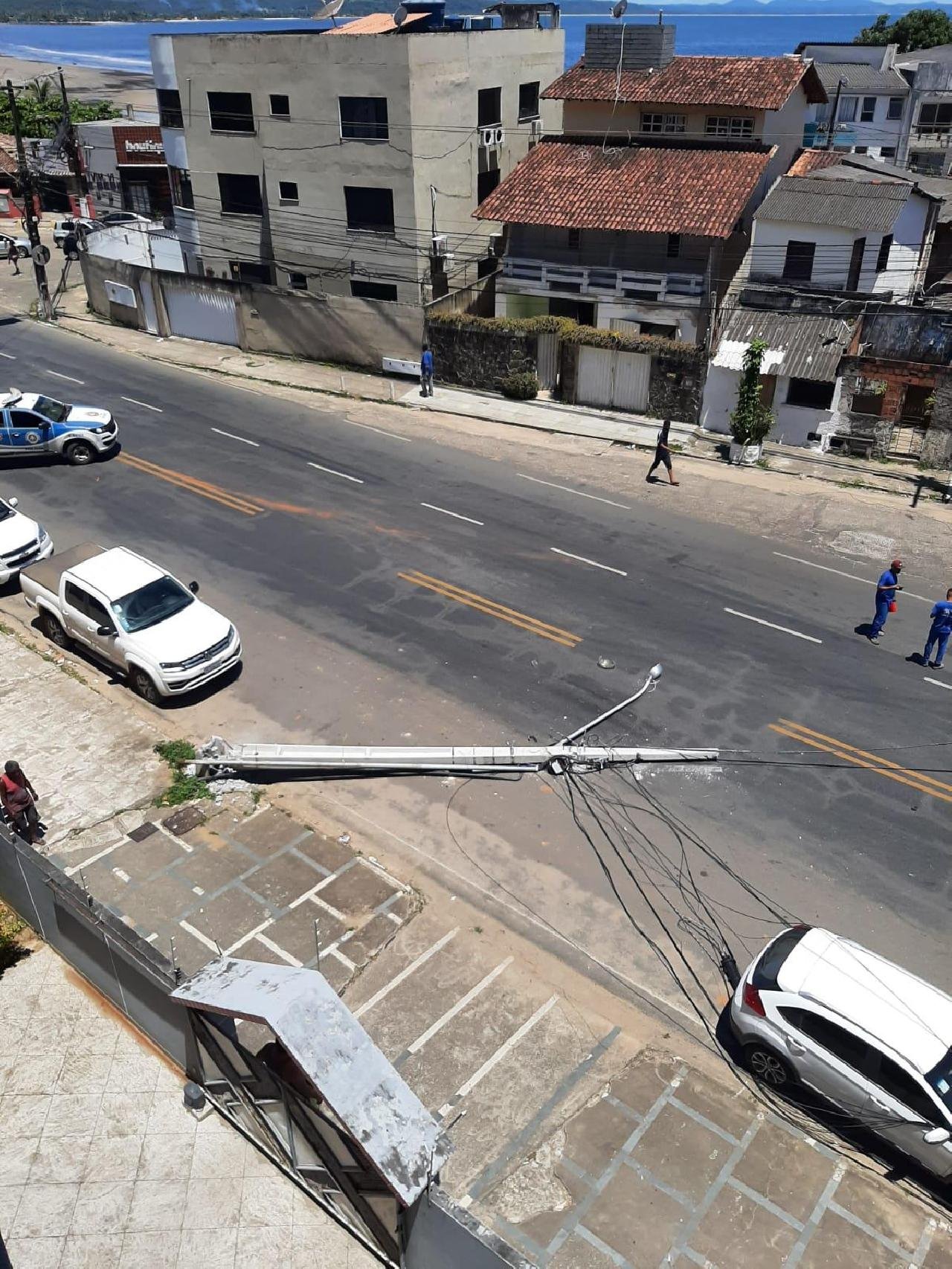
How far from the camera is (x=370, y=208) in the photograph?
37.5 m

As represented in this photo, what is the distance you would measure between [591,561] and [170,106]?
103 feet

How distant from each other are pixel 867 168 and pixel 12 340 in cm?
3262

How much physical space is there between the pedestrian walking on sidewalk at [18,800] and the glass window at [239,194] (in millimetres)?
33326

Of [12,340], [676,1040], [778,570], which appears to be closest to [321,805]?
[676,1040]

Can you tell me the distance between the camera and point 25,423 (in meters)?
25.6

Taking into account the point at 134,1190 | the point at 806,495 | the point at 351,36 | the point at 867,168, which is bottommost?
the point at 806,495

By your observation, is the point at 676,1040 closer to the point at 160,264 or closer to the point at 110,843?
the point at 110,843

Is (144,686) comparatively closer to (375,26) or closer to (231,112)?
(231,112)

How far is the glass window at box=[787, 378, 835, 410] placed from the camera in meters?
28.6

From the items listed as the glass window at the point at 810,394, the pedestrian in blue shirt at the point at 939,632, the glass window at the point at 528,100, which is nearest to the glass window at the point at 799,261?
the glass window at the point at 810,394

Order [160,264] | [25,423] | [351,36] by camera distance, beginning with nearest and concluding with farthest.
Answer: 1. [25,423]
2. [351,36]
3. [160,264]

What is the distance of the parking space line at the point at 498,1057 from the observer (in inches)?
408

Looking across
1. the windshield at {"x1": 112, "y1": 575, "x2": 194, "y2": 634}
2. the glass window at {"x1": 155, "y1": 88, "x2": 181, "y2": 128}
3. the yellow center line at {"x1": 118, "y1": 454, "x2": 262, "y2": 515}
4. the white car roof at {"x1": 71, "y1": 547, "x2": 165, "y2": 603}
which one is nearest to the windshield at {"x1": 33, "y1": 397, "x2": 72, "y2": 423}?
the yellow center line at {"x1": 118, "y1": 454, "x2": 262, "y2": 515}

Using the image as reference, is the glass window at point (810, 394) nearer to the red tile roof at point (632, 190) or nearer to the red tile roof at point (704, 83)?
the red tile roof at point (632, 190)
